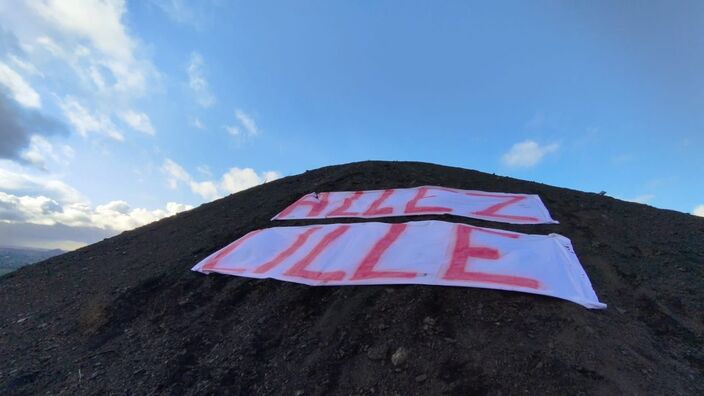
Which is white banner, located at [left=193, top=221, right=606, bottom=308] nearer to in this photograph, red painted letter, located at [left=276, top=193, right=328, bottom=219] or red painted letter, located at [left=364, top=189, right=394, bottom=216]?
red painted letter, located at [left=364, top=189, right=394, bottom=216]

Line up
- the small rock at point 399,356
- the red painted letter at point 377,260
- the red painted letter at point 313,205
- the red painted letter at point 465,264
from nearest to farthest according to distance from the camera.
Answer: the small rock at point 399,356
the red painted letter at point 465,264
the red painted letter at point 377,260
the red painted letter at point 313,205

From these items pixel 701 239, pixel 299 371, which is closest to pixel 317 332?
pixel 299 371

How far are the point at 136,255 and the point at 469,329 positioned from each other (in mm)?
7011

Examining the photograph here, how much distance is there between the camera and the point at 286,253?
6156 millimetres

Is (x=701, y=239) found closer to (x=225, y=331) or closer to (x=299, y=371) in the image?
(x=299, y=371)

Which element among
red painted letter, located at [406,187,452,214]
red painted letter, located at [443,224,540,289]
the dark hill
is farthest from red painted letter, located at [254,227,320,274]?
red painted letter, located at [443,224,540,289]

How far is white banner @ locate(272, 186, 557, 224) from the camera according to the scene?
6633 millimetres

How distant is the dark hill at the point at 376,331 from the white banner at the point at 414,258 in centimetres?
15

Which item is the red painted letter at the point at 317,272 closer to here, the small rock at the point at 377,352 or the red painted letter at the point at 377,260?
the red painted letter at the point at 377,260

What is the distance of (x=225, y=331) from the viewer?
490 cm

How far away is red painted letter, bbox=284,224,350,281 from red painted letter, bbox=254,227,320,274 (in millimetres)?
358

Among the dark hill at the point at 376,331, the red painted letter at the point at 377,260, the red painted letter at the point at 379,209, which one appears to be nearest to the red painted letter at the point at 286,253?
the dark hill at the point at 376,331

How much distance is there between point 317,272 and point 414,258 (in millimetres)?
1276

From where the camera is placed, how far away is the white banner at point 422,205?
6.63 m
